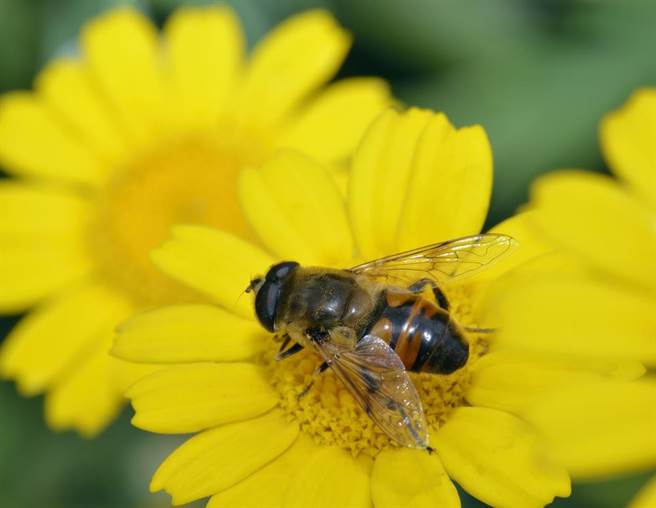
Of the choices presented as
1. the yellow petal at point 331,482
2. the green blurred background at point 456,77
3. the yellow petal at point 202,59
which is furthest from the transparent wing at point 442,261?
the yellow petal at point 202,59

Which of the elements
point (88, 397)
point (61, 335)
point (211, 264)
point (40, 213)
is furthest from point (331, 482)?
point (40, 213)

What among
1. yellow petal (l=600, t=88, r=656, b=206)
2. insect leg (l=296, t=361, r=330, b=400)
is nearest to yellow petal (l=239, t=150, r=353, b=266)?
insect leg (l=296, t=361, r=330, b=400)

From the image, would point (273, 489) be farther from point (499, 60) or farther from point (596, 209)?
point (499, 60)

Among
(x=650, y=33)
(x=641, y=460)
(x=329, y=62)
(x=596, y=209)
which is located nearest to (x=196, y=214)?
(x=329, y=62)

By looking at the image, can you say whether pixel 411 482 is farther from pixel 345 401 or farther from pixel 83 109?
pixel 83 109

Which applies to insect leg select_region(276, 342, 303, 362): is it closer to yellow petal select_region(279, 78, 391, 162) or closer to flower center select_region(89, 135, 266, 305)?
flower center select_region(89, 135, 266, 305)

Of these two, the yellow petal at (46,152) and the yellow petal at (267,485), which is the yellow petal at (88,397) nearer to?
the yellow petal at (46,152)
